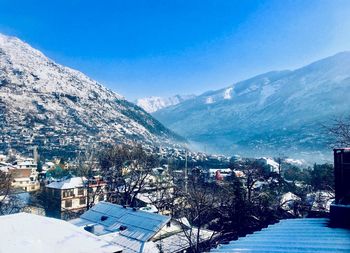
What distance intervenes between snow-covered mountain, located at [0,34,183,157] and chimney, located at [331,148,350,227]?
94615 mm

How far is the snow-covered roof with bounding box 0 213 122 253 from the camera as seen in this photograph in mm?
6950

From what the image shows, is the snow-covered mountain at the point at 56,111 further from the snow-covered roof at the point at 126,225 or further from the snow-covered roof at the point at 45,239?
the snow-covered roof at the point at 45,239

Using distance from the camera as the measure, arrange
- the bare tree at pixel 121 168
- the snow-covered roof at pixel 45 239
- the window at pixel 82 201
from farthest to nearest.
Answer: the window at pixel 82 201 < the bare tree at pixel 121 168 < the snow-covered roof at pixel 45 239

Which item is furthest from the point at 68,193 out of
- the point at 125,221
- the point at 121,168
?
the point at 125,221

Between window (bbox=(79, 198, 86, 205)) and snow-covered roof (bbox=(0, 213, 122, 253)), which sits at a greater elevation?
snow-covered roof (bbox=(0, 213, 122, 253))

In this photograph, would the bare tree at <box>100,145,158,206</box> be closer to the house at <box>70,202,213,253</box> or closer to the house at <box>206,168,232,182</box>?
the house at <box>70,202,213,253</box>

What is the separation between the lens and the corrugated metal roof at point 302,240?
6.96m

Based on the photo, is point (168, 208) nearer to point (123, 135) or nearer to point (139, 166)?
point (139, 166)

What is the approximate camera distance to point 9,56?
6289 inches

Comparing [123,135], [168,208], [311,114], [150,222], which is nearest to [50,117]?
[123,135]

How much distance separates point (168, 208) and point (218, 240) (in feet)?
36.9

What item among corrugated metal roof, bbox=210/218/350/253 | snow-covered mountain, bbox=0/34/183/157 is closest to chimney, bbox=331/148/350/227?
corrugated metal roof, bbox=210/218/350/253

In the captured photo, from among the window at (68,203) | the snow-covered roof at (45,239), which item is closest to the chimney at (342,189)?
the snow-covered roof at (45,239)

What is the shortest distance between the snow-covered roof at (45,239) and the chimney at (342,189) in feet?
19.4
